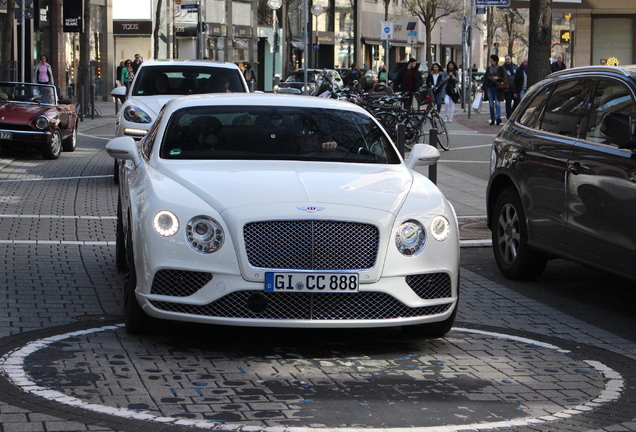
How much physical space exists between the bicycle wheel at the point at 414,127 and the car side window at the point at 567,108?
1444cm

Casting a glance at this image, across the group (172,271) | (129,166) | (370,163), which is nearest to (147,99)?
(129,166)

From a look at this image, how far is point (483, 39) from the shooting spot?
4528 inches

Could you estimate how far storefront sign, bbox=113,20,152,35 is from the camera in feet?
183

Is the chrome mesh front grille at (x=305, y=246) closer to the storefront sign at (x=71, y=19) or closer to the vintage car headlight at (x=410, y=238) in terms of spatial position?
the vintage car headlight at (x=410, y=238)

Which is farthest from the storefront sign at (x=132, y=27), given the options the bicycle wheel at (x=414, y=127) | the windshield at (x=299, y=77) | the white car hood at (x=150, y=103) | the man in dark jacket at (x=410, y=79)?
the white car hood at (x=150, y=103)

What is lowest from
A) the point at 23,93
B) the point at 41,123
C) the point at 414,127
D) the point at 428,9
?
the point at 414,127

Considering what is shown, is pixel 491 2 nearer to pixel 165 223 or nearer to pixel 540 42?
pixel 540 42

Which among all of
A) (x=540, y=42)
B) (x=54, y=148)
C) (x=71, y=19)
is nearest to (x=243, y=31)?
(x=71, y=19)

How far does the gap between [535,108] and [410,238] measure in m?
3.24

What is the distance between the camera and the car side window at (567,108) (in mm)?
8281

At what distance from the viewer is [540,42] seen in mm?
14664

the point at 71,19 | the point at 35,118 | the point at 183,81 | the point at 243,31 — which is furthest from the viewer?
the point at 243,31

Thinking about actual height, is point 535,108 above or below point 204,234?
above

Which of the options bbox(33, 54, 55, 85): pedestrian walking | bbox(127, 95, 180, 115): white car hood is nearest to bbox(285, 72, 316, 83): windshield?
bbox(33, 54, 55, 85): pedestrian walking
